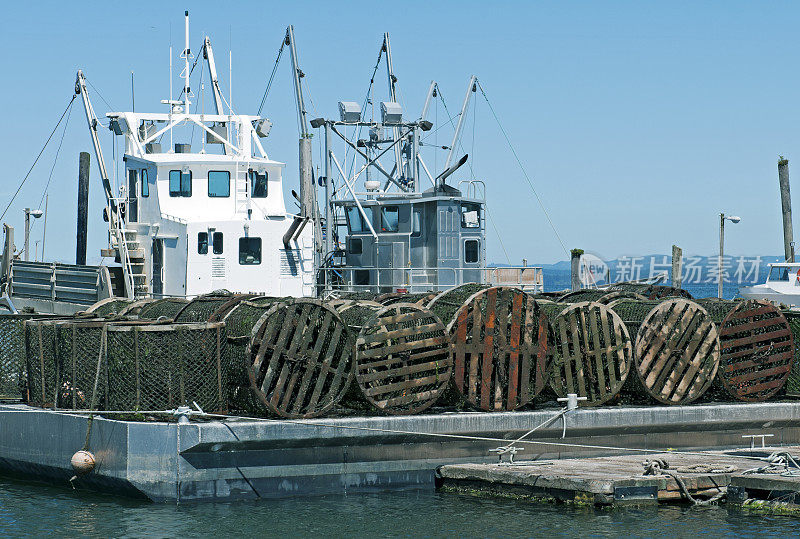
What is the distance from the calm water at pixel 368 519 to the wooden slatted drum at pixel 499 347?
5.18ft

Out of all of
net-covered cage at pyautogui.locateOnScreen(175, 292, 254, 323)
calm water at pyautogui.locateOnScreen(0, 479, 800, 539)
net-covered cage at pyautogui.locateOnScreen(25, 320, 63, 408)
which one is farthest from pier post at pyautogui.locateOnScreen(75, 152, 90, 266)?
calm water at pyautogui.locateOnScreen(0, 479, 800, 539)

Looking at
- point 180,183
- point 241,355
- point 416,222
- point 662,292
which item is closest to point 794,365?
point 662,292

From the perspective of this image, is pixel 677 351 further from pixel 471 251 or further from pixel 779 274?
pixel 779 274

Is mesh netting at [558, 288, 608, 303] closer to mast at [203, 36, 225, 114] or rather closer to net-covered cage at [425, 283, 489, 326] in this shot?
net-covered cage at [425, 283, 489, 326]

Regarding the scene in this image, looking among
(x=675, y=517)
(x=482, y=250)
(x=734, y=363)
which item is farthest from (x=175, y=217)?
(x=675, y=517)

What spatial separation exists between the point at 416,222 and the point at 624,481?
557 inches

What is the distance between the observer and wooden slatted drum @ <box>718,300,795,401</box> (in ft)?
55.3

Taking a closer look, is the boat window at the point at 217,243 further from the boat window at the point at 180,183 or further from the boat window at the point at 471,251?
the boat window at the point at 471,251

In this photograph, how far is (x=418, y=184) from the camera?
30.1 meters

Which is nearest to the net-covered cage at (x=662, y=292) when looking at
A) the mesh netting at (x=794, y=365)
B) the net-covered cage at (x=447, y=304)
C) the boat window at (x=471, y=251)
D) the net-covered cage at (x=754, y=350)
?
the mesh netting at (x=794, y=365)

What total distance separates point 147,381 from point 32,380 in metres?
2.80

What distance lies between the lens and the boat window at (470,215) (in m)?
27.3

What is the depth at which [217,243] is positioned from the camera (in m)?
24.7

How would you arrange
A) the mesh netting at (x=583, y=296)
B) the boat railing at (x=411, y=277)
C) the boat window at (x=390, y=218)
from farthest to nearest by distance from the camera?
the boat window at (x=390, y=218), the boat railing at (x=411, y=277), the mesh netting at (x=583, y=296)
